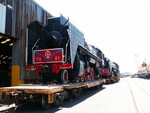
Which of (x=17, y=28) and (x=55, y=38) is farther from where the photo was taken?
(x=17, y=28)

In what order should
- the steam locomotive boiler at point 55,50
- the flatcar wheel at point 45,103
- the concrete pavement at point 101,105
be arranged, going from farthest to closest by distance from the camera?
the steam locomotive boiler at point 55,50 < the concrete pavement at point 101,105 < the flatcar wheel at point 45,103

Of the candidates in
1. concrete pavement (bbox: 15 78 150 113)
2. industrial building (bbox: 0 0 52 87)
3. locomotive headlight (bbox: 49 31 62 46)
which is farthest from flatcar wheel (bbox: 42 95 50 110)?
industrial building (bbox: 0 0 52 87)

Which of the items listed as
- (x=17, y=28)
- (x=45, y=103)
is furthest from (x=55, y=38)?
(x=45, y=103)

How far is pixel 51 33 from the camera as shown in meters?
10.6

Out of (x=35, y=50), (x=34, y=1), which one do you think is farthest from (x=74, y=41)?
(x=34, y=1)

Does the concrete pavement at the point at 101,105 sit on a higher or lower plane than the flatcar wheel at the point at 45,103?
lower

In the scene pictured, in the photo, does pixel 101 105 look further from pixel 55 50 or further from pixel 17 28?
pixel 17 28

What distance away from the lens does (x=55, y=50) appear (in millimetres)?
9445

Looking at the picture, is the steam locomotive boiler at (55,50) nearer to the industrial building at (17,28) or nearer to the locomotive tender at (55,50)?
the locomotive tender at (55,50)

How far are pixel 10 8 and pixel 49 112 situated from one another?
23.1 feet

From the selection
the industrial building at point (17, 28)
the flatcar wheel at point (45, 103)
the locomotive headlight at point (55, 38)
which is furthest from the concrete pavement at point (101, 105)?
the industrial building at point (17, 28)

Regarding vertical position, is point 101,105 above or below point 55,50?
below

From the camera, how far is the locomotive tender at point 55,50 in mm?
9461

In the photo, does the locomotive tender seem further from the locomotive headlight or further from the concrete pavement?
the concrete pavement
